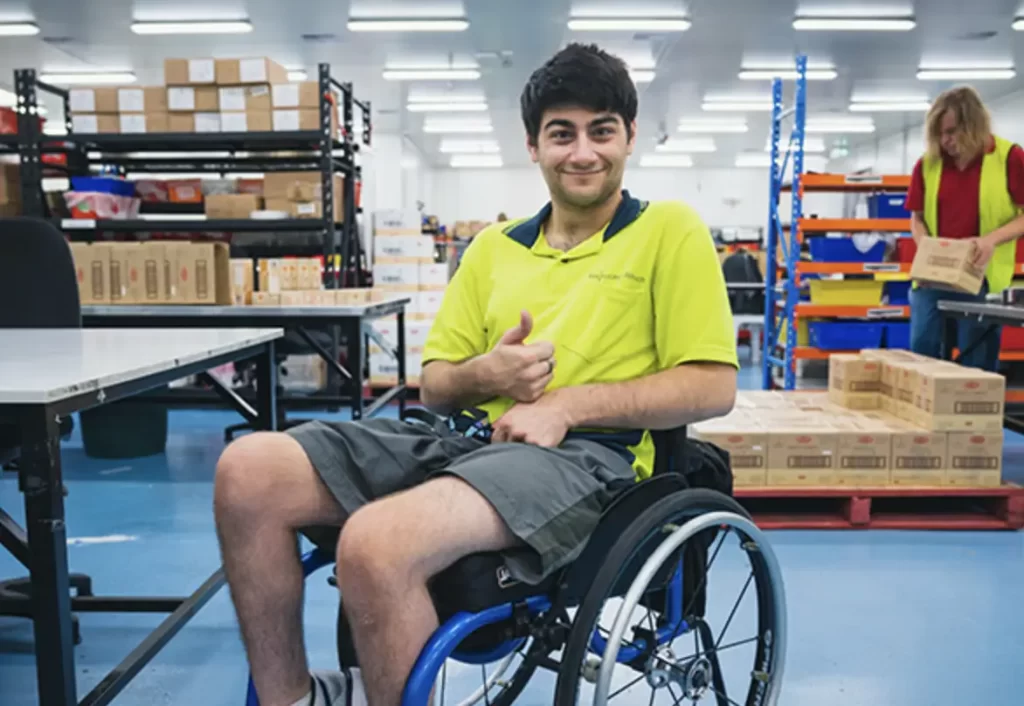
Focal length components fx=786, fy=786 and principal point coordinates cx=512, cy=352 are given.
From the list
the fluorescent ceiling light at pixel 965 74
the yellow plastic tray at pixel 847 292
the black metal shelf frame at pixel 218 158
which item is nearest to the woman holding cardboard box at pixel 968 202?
the yellow plastic tray at pixel 847 292

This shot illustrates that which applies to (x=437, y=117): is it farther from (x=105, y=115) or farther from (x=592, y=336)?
(x=592, y=336)

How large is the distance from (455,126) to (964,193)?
39.5 feet

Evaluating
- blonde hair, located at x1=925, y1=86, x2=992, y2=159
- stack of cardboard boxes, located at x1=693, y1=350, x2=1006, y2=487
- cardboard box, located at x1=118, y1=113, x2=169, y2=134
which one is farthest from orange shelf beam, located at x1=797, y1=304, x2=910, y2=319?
cardboard box, located at x1=118, y1=113, x2=169, y2=134

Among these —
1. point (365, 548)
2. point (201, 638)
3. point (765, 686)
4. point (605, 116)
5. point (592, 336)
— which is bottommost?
point (201, 638)

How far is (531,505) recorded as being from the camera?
3.62 feet

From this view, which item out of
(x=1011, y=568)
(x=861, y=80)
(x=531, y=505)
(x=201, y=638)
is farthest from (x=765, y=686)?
(x=861, y=80)

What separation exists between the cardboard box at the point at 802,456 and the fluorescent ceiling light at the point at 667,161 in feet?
54.4

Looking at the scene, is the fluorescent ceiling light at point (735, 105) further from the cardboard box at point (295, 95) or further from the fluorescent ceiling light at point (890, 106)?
the cardboard box at point (295, 95)

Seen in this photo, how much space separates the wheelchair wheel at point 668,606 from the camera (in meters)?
1.07

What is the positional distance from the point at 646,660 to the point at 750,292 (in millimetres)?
7589

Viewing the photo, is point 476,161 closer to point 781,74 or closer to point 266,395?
point 781,74

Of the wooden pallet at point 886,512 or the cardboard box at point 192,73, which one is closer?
the wooden pallet at point 886,512

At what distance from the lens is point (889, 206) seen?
221 inches

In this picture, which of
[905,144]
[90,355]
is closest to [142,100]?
[90,355]
